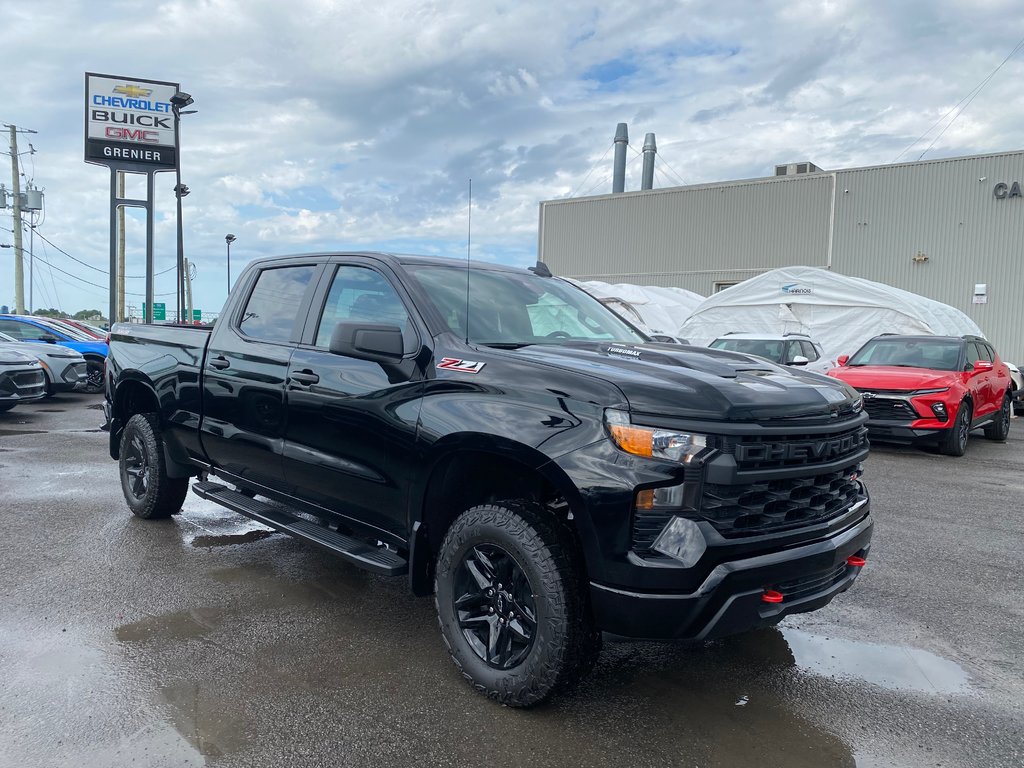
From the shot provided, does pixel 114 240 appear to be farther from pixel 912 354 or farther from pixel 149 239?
pixel 912 354

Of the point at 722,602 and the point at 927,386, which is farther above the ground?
the point at 927,386

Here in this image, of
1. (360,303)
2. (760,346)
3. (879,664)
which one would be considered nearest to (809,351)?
(760,346)

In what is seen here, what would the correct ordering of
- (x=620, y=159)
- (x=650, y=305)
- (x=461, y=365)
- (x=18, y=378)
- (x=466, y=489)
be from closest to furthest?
(x=461, y=365)
(x=466, y=489)
(x=18, y=378)
(x=650, y=305)
(x=620, y=159)

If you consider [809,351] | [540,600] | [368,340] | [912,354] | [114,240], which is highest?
[114,240]

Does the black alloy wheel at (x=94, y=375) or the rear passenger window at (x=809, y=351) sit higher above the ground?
the rear passenger window at (x=809, y=351)

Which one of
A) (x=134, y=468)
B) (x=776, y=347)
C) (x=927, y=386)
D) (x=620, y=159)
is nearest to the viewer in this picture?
(x=134, y=468)

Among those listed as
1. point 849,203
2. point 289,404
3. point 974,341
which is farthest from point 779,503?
point 849,203

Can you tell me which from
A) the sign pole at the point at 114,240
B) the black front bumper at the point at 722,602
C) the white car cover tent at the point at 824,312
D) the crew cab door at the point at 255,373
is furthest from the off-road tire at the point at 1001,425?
the sign pole at the point at 114,240

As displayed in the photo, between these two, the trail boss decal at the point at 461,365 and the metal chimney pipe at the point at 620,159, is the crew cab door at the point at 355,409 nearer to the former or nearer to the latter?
the trail boss decal at the point at 461,365

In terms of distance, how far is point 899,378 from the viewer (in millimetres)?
9906

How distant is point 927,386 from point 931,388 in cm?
6

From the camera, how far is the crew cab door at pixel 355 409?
138 inches

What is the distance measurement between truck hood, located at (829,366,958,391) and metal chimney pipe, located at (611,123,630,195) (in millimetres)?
32822

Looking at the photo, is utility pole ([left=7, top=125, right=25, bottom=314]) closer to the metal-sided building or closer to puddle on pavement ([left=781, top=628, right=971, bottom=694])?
the metal-sided building
